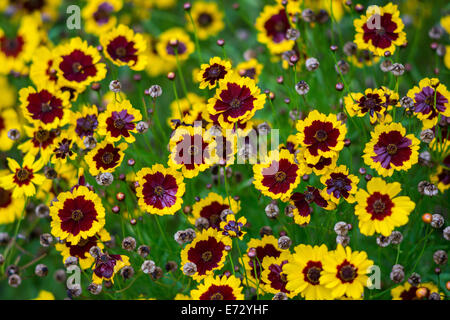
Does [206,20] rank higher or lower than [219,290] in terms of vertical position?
higher

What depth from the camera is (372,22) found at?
1.62m

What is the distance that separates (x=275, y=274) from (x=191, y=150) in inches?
17.5

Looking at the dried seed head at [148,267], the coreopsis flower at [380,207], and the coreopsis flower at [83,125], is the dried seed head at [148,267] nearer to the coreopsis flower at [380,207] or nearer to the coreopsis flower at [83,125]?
the coreopsis flower at [83,125]

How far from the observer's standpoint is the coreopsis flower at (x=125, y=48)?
5.75 feet

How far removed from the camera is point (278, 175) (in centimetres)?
146

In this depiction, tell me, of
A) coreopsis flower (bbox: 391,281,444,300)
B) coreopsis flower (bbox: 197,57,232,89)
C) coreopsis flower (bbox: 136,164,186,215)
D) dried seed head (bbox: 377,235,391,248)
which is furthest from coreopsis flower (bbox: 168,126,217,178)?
coreopsis flower (bbox: 391,281,444,300)

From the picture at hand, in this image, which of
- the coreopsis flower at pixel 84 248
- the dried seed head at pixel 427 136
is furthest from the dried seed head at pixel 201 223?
the dried seed head at pixel 427 136

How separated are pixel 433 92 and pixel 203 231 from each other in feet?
2.60

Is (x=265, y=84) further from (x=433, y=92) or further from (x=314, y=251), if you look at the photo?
(x=314, y=251)

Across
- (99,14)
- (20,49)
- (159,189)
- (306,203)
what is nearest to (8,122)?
(20,49)

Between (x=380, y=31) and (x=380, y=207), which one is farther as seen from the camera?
(x=380, y=31)

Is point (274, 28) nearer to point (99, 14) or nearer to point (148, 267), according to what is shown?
point (99, 14)

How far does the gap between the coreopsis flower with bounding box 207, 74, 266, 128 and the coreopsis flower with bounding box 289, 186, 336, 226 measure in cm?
27
